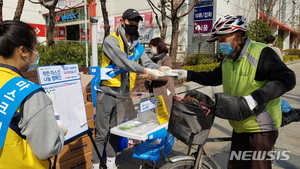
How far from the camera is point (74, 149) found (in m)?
2.93

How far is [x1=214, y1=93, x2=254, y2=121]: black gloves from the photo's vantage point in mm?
1717

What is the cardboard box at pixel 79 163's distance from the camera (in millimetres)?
2827

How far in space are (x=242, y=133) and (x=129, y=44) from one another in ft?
5.46

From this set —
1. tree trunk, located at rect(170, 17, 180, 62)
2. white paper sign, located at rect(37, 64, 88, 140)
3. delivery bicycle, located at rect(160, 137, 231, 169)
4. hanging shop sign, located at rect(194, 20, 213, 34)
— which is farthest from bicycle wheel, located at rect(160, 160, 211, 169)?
hanging shop sign, located at rect(194, 20, 213, 34)

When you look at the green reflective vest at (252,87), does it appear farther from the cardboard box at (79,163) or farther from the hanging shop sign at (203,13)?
the hanging shop sign at (203,13)

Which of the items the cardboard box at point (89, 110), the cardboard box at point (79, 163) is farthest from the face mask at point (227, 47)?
the cardboard box at point (79, 163)

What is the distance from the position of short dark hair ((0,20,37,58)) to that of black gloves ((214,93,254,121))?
1318 mm

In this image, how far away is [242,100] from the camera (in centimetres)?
174

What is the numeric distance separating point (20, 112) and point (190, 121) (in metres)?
1.18

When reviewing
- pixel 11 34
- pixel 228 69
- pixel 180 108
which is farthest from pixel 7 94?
pixel 228 69

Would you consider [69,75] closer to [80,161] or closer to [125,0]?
[80,161]

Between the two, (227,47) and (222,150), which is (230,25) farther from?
(222,150)

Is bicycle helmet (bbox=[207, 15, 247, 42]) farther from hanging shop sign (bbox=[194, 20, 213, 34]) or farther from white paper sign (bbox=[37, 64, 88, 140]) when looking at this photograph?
hanging shop sign (bbox=[194, 20, 213, 34])

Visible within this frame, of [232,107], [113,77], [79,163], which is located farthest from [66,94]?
[232,107]
